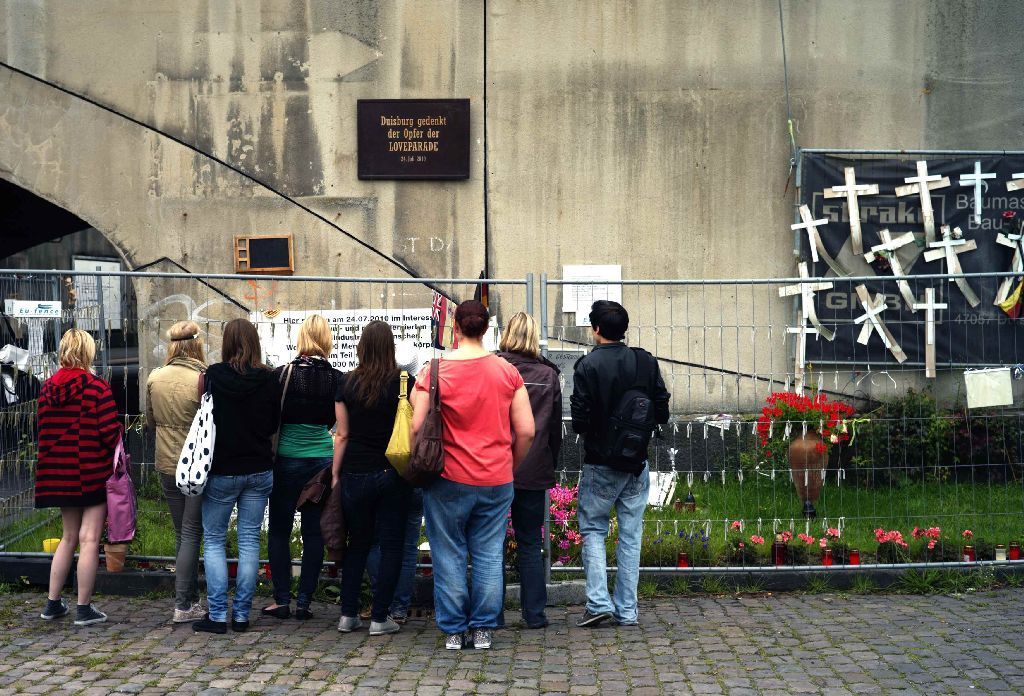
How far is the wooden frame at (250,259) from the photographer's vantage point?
1043 centimetres

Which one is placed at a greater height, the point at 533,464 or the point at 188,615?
the point at 533,464

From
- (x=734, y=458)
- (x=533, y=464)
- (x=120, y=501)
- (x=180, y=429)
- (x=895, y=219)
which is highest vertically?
(x=895, y=219)

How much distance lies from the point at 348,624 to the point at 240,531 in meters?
Answer: 0.81

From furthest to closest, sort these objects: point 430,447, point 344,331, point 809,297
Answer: point 809,297 → point 344,331 → point 430,447

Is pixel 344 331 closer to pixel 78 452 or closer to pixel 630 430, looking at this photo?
pixel 78 452

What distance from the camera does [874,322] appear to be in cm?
965

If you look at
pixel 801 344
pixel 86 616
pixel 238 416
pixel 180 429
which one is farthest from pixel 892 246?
pixel 86 616

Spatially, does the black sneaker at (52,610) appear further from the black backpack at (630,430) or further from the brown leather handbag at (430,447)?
the black backpack at (630,430)

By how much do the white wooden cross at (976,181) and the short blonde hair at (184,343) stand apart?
699cm

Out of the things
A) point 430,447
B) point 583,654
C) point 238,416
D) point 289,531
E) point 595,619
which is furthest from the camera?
point 289,531

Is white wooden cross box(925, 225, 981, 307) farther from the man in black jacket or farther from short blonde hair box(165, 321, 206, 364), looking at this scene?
short blonde hair box(165, 321, 206, 364)

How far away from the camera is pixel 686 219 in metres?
10.3

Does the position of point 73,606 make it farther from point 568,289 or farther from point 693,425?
point 568,289

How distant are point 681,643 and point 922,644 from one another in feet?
4.11
